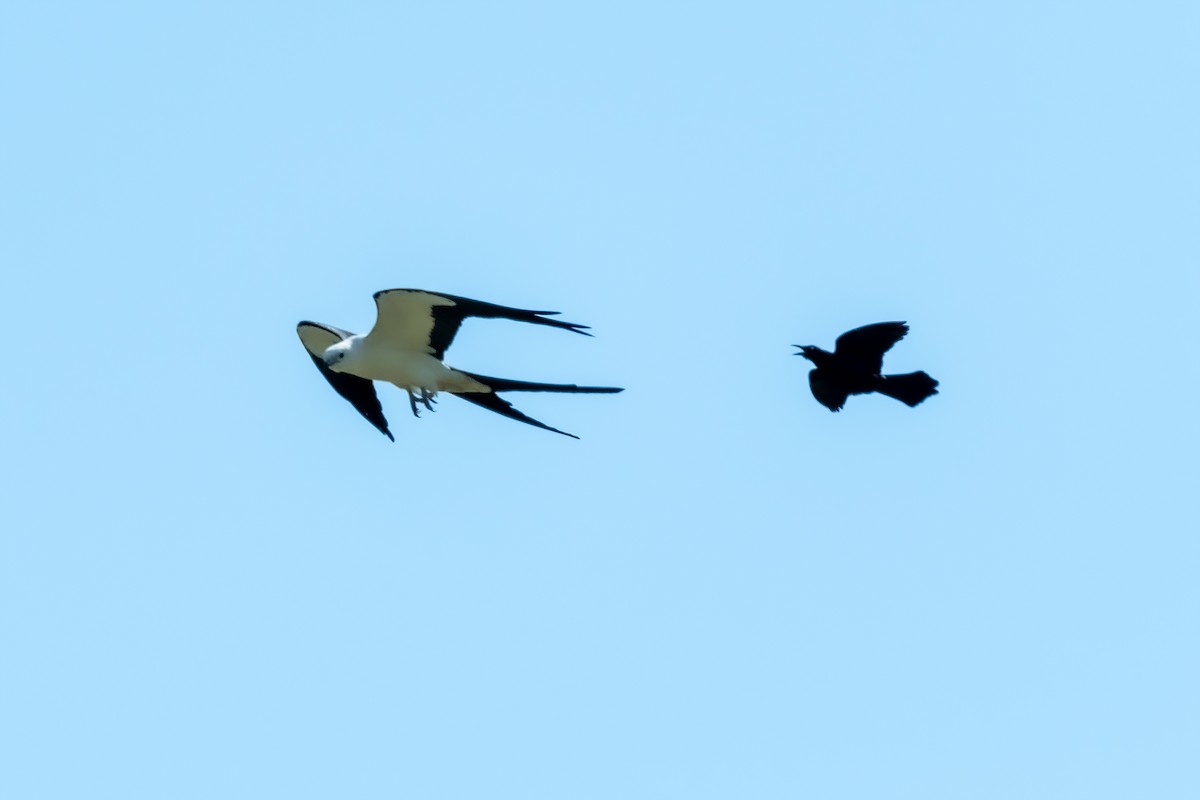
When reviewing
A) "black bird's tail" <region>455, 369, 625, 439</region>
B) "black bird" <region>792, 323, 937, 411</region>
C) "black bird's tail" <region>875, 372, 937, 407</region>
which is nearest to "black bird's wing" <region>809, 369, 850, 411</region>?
"black bird" <region>792, 323, 937, 411</region>

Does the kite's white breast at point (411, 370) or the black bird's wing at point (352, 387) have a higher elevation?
the black bird's wing at point (352, 387)

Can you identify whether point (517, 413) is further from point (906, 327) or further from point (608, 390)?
point (906, 327)

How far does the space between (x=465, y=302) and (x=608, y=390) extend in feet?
4.63

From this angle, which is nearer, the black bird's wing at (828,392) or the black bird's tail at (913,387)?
the black bird's tail at (913,387)

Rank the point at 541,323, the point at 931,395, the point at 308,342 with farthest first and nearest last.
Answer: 1. the point at 308,342
2. the point at 931,395
3. the point at 541,323

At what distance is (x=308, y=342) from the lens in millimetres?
15906

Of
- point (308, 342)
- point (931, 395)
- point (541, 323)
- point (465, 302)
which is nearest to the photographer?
point (541, 323)

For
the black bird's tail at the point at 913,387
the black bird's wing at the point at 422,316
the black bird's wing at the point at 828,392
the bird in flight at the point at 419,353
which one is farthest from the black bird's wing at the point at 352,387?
the black bird's tail at the point at 913,387

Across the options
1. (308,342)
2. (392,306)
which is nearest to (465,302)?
(392,306)

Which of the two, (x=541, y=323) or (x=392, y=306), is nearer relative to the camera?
(x=541, y=323)

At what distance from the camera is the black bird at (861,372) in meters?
14.8

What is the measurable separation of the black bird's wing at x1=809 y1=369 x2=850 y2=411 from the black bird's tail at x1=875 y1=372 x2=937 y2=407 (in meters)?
0.55

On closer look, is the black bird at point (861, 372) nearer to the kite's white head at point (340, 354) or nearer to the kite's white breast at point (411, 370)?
the kite's white breast at point (411, 370)

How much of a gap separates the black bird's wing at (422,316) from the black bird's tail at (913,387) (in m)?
3.17
